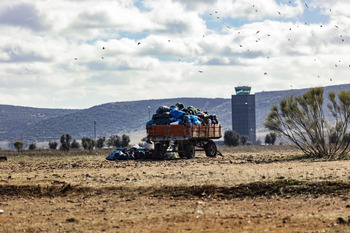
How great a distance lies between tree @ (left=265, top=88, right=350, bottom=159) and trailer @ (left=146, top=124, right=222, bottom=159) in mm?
3644

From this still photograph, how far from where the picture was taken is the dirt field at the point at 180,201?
1359cm

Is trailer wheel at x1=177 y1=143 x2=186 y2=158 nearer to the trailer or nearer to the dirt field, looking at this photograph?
the trailer

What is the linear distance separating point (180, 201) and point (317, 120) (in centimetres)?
1714

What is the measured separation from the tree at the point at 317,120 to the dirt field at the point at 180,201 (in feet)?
26.3

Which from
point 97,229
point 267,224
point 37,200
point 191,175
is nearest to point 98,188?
point 37,200

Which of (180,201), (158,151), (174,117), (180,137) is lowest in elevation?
(180,201)

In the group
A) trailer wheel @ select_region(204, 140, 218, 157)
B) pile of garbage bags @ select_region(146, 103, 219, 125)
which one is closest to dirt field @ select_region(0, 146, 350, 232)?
pile of garbage bags @ select_region(146, 103, 219, 125)

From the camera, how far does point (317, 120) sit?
32719 millimetres

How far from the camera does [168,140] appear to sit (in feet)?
112

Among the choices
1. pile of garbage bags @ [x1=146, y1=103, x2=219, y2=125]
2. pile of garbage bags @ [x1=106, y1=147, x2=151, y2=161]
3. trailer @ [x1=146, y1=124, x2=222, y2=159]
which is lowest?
pile of garbage bags @ [x1=106, y1=147, x2=151, y2=161]

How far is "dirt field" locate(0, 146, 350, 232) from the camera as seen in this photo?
13.6m

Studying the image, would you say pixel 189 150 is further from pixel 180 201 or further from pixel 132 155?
pixel 180 201

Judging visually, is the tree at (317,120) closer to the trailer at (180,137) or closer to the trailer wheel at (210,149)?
the trailer at (180,137)

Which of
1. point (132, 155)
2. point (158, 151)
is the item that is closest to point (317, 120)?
point (158, 151)
